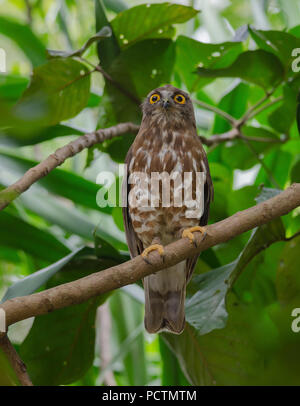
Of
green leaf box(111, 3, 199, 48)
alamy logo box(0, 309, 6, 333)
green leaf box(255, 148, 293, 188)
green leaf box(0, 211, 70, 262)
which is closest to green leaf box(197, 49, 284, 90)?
green leaf box(111, 3, 199, 48)

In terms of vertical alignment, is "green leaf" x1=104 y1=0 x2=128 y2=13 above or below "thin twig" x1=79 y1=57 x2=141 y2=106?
above

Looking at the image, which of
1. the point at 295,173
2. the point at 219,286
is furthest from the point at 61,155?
the point at 295,173

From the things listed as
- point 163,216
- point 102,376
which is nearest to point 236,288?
point 163,216

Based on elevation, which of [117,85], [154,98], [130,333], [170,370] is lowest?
[170,370]

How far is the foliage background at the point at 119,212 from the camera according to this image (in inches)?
70.5

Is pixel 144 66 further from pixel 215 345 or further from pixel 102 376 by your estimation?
pixel 102 376

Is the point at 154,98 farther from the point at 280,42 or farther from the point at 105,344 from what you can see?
the point at 105,344

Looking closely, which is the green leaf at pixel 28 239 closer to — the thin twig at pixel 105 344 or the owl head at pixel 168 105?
the thin twig at pixel 105 344

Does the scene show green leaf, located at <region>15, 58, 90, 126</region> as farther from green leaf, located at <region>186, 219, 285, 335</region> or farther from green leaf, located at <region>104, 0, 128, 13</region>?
green leaf, located at <region>186, 219, 285, 335</region>

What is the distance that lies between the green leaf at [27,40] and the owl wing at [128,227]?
3.45ft

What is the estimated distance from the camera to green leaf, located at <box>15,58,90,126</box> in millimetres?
1880

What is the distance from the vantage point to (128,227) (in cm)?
205

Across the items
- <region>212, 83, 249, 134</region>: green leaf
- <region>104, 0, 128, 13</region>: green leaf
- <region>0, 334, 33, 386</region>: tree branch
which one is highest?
<region>104, 0, 128, 13</region>: green leaf

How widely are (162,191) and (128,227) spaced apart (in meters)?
0.25
